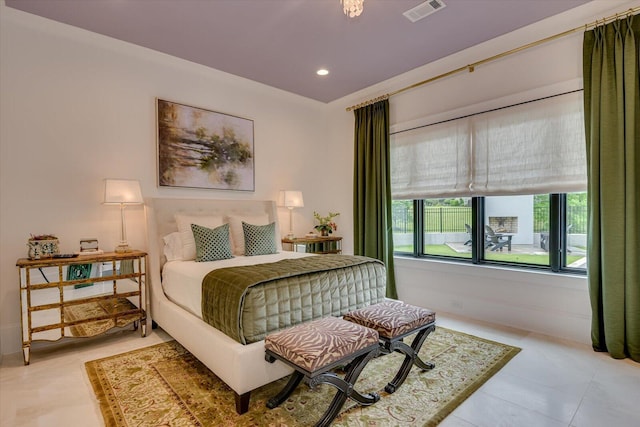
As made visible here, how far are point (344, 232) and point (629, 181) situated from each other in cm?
329

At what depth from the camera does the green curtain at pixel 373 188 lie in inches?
169

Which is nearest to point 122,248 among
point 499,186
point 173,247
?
point 173,247

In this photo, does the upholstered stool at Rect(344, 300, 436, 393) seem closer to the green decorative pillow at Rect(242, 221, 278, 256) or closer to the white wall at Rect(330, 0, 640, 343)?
the white wall at Rect(330, 0, 640, 343)

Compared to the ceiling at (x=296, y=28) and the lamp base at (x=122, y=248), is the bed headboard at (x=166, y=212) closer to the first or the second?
the lamp base at (x=122, y=248)

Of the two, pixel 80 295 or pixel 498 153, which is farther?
pixel 498 153

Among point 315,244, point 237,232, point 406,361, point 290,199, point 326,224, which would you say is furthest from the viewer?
point 326,224

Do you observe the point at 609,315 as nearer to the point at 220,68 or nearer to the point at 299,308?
the point at 299,308

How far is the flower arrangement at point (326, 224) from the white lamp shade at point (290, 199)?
532 mm

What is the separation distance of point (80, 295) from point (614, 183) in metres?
4.55

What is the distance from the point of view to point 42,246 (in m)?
2.72

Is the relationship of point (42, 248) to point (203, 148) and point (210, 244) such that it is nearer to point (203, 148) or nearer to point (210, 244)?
point (210, 244)

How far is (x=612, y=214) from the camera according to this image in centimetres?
260

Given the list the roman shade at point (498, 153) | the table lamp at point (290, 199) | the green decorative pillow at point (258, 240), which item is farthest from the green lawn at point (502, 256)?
the green decorative pillow at point (258, 240)

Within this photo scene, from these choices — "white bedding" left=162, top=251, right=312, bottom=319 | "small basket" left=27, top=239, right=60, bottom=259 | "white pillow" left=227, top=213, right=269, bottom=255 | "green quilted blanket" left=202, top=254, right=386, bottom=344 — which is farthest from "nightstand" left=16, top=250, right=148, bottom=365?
"green quilted blanket" left=202, top=254, right=386, bottom=344
